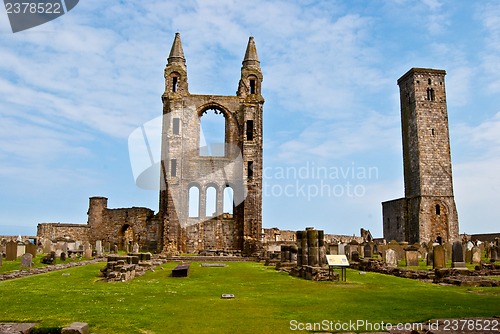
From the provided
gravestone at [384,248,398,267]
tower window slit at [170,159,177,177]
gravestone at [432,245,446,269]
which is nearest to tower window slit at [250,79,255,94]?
tower window slit at [170,159,177,177]

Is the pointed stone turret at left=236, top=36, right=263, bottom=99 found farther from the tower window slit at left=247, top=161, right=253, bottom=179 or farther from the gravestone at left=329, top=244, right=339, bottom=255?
the gravestone at left=329, top=244, right=339, bottom=255

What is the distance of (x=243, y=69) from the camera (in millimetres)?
32656

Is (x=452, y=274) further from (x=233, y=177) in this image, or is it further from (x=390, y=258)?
(x=233, y=177)

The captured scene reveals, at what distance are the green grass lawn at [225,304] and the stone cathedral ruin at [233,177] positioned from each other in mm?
17837

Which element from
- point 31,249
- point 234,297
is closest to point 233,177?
point 31,249

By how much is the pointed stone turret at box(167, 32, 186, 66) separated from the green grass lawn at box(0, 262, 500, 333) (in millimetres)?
22648

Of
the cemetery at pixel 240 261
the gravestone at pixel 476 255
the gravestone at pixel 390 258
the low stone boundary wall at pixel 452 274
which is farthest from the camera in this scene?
the gravestone at pixel 476 255

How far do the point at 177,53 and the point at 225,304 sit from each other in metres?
26.9

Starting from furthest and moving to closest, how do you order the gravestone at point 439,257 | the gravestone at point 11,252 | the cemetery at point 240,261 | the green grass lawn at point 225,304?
1. the gravestone at point 11,252
2. the gravestone at point 439,257
3. the cemetery at point 240,261
4. the green grass lawn at point 225,304

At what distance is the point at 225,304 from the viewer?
27.0 ft

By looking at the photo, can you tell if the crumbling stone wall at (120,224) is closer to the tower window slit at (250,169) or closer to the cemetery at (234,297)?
the tower window slit at (250,169)

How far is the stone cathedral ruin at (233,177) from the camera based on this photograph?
30.0 meters

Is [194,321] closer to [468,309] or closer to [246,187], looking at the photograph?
[468,309]

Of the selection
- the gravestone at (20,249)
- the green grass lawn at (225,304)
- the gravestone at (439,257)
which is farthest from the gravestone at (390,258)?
the gravestone at (20,249)
